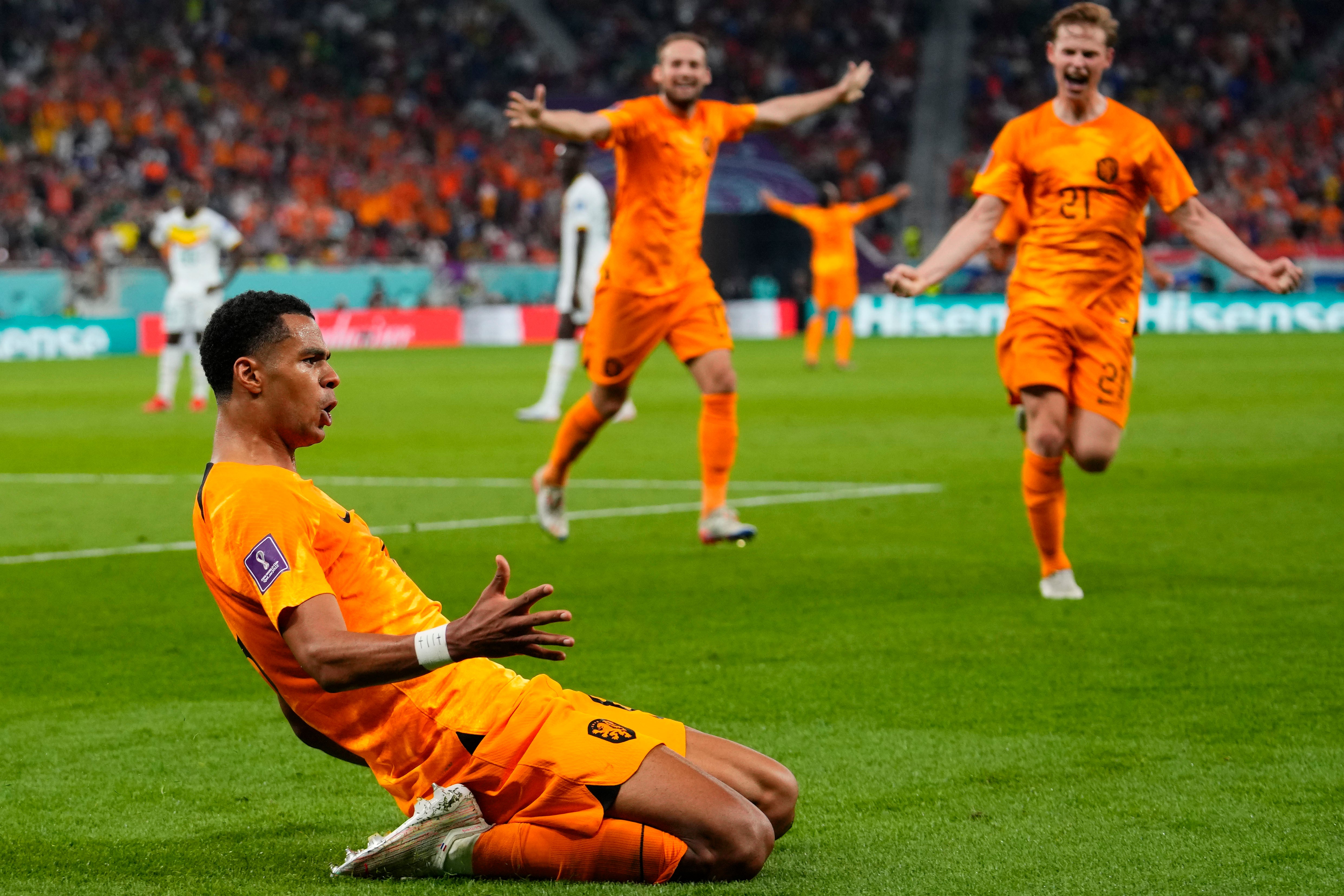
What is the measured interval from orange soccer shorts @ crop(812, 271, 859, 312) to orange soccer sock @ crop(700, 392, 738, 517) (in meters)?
16.0

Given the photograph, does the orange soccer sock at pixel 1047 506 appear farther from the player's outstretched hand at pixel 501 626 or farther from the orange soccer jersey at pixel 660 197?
the player's outstretched hand at pixel 501 626

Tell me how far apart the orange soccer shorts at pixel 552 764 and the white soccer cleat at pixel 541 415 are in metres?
12.6

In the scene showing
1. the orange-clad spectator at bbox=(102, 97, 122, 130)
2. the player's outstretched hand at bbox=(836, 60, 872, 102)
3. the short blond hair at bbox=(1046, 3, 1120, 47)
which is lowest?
the player's outstretched hand at bbox=(836, 60, 872, 102)

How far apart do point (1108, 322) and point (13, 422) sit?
1270cm

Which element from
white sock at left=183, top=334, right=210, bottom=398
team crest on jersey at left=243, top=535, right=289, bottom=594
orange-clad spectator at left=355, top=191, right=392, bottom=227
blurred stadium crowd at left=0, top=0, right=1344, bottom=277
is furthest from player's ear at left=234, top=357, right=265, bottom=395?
orange-clad spectator at left=355, top=191, right=392, bottom=227

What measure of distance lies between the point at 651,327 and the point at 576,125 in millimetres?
1102

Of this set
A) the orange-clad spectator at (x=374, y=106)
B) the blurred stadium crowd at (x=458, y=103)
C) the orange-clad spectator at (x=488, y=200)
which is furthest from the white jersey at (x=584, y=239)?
the orange-clad spectator at (x=374, y=106)

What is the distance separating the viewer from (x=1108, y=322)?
720cm

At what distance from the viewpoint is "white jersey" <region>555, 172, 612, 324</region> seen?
1609 cm

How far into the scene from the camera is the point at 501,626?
309cm

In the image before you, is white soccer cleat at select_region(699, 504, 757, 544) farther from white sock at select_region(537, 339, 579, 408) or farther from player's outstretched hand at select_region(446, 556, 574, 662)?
white sock at select_region(537, 339, 579, 408)

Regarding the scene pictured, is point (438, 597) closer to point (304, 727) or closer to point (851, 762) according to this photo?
point (851, 762)

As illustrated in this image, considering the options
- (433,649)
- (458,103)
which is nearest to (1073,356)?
(433,649)

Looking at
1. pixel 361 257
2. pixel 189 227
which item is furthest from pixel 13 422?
pixel 361 257
